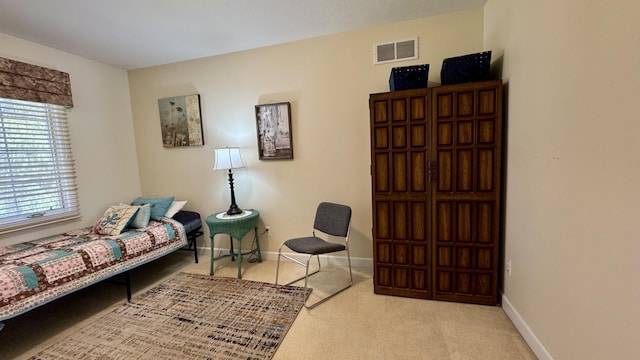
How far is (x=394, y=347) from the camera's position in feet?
5.60

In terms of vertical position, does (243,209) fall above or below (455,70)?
below

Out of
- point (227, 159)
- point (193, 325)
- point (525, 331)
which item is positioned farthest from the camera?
point (227, 159)

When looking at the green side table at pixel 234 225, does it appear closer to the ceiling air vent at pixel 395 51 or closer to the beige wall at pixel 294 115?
the beige wall at pixel 294 115

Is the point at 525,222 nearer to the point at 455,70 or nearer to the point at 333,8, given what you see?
the point at 455,70

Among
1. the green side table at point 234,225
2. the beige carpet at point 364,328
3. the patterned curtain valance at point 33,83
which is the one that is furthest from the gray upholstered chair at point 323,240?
the patterned curtain valance at point 33,83

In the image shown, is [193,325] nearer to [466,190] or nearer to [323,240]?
[323,240]

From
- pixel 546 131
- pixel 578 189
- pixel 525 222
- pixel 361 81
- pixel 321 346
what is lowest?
pixel 321 346

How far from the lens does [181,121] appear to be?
11.0ft

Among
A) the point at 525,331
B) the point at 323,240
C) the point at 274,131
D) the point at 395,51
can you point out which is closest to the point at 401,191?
the point at 323,240

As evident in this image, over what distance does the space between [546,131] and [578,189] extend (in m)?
0.41

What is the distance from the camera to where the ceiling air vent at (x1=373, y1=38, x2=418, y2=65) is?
8.40 feet

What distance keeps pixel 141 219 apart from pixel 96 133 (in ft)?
4.41

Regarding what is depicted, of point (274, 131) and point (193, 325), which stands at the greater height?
point (274, 131)

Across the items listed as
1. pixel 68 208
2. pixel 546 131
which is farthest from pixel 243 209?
pixel 546 131
